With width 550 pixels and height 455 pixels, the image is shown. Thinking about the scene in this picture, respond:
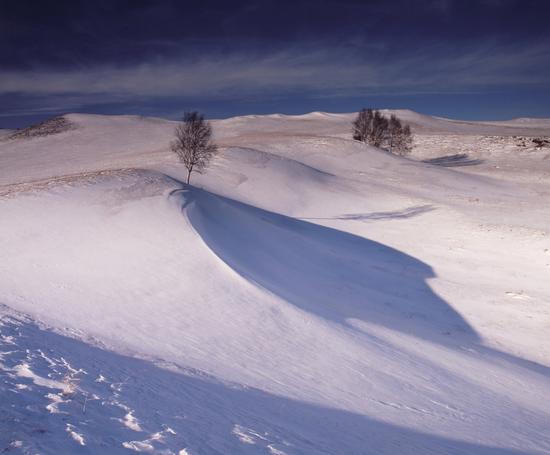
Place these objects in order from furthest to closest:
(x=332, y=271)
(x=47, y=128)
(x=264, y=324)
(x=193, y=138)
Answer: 1. (x=47, y=128)
2. (x=193, y=138)
3. (x=332, y=271)
4. (x=264, y=324)

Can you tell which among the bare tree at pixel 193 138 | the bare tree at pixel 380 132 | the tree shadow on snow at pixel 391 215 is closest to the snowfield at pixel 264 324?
the tree shadow on snow at pixel 391 215

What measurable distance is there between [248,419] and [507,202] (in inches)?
1117

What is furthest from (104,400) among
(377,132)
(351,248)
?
(377,132)

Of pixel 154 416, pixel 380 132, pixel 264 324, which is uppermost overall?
pixel 380 132

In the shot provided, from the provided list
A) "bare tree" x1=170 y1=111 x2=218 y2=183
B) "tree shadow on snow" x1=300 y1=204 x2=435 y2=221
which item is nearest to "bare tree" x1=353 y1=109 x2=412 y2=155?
"tree shadow on snow" x1=300 y1=204 x2=435 y2=221

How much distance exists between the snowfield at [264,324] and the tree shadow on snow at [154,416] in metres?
0.03

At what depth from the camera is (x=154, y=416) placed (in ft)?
16.4

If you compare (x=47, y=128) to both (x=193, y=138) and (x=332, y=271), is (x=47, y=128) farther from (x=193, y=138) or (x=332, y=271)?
(x=332, y=271)

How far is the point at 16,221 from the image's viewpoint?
15.0m

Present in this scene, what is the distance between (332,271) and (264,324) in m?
6.85

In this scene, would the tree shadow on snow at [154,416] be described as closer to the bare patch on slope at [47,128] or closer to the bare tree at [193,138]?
the bare tree at [193,138]

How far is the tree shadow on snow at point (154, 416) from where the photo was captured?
4297mm

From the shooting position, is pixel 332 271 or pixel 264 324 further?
pixel 332 271

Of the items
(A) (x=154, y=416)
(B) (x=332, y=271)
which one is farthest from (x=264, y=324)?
(B) (x=332, y=271)
